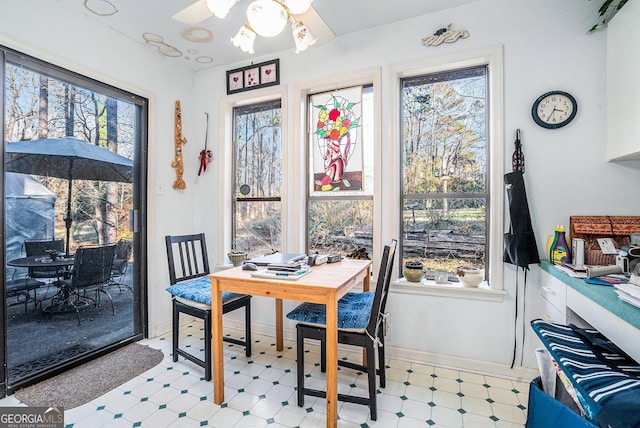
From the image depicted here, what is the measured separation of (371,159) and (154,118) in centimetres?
208

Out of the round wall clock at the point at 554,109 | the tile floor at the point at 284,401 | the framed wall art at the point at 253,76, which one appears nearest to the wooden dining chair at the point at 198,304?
the tile floor at the point at 284,401

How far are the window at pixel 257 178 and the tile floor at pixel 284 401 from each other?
1.20m

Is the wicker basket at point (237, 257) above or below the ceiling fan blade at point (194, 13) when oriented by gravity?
below

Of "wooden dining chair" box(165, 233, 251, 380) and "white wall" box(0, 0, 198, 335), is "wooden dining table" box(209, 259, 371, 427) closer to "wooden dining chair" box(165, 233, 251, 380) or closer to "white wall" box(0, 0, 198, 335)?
"wooden dining chair" box(165, 233, 251, 380)

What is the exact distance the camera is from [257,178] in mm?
3078

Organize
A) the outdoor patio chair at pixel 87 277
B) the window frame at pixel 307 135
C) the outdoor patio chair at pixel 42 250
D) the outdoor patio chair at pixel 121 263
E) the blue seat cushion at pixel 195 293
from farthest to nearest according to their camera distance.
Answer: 1. the outdoor patio chair at pixel 121 263
2. the window frame at pixel 307 135
3. the outdoor patio chair at pixel 87 277
4. the blue seat cushion at pixel 195 293
5. the outdoor patio chair at pixel 42 250

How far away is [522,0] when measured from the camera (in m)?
2.08

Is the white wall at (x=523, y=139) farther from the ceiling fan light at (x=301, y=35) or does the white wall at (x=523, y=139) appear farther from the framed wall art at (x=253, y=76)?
the ceiling fan light at (x=301, y=35)

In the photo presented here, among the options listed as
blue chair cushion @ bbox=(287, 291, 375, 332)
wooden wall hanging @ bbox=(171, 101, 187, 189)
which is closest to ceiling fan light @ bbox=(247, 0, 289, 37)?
blue chair cushion @ bbox=(287, 291, 375, 332)

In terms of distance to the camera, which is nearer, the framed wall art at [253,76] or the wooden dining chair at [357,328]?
the wooden dining chair at [357,328]

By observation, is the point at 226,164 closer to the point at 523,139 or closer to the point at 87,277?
the point at 87,277

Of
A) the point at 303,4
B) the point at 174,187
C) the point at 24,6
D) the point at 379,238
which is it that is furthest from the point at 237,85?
the point at 379,238

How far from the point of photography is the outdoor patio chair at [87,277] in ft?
7.57

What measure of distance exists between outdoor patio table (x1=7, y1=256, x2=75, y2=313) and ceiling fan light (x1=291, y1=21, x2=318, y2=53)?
228cm
